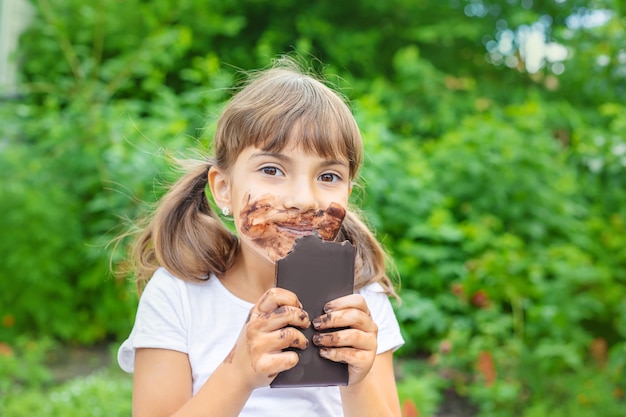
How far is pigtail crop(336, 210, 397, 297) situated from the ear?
343 millimetres

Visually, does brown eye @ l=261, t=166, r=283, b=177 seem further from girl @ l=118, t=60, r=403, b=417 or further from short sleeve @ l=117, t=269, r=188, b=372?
short sleeve @ l=117, t=269, r=188, b=372

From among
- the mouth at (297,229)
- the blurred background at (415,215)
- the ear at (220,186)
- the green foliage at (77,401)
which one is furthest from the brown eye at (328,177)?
the green foliage at (77,401)

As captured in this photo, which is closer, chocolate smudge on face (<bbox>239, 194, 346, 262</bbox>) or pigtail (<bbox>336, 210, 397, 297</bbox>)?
chocolate smudge on face (<bbox>239, 194, 346, 262</bbox>)

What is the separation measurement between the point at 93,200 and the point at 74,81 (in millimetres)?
1129

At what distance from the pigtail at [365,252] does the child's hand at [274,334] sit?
589mm

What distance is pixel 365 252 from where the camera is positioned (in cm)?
214

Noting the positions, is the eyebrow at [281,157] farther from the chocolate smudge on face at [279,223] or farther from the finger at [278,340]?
the finger at [278,340]

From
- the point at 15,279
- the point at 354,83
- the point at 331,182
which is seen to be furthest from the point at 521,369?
the point at 354,83

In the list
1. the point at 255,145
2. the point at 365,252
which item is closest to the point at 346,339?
the point at 255,145

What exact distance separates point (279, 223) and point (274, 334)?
0.29 m

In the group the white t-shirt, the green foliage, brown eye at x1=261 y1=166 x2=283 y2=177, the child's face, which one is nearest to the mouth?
the child's face

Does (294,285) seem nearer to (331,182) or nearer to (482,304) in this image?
(331,182)

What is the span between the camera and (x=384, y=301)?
6.86 ft

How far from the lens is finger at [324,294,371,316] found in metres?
1.55
